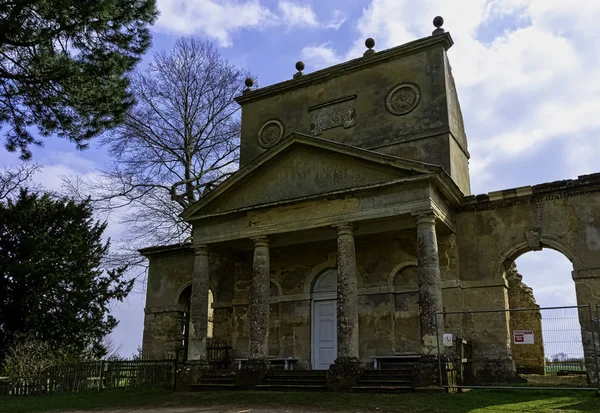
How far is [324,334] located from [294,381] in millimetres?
3262

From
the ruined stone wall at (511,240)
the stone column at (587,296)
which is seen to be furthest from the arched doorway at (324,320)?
the stone column at (587,296)

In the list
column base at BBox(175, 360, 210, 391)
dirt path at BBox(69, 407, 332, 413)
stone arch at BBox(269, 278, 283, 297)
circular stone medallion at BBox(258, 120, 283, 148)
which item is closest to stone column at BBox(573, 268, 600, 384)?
dirt path at BBox(69, 407, 332, 413)

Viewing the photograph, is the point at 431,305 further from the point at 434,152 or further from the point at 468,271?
the point at 434,152

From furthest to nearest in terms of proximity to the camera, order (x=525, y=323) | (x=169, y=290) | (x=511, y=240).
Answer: (x=169, y=290)
(x=525, y=323)
(x=511, y=240)

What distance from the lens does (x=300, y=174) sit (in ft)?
50.9

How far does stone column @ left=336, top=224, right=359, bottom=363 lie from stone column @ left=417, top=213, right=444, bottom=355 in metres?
1.74

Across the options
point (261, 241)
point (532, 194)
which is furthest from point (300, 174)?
point (532, 194)

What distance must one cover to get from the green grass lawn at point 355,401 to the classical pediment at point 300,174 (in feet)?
17.2

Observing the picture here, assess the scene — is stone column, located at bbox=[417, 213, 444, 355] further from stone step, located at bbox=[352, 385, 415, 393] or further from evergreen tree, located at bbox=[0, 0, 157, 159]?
evergreen tree, located at bbox=[0, 0, 157, 159]

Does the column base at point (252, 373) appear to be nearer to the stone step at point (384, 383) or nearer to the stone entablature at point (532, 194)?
the stone step at point (384, 383)

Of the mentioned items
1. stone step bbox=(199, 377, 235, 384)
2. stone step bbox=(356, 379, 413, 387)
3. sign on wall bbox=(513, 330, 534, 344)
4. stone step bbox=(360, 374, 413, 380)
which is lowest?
stone step bbox=(199, 377, 235, 384)

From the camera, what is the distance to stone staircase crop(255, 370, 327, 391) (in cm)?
1334

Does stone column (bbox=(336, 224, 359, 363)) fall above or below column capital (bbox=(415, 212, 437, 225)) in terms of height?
below

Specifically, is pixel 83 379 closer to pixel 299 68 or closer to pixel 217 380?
pixel 217 380
